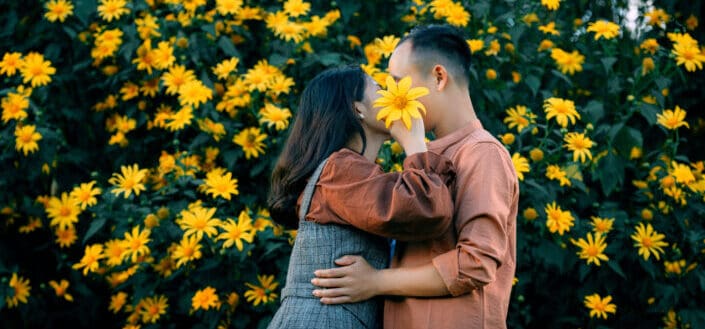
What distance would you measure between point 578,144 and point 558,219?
13.4 inches

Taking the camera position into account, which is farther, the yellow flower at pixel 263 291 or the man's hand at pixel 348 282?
the yellow flower at pixel 263 291

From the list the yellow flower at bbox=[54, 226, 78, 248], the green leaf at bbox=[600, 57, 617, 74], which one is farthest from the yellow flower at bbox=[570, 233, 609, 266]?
the yellow flower at bbox=[54, 226, 78, 248]

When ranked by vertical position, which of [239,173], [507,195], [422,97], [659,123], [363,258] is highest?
[659,123]

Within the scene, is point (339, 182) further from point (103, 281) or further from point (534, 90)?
point (103, 281)

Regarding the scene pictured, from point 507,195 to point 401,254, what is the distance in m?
0.34

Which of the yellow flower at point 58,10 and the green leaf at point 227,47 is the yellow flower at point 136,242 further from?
the yellow flower at point 58,10

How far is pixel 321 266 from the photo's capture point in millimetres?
2061

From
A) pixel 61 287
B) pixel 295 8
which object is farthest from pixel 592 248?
pixel 61 287

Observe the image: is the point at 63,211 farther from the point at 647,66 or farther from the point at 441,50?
the point at 647,66

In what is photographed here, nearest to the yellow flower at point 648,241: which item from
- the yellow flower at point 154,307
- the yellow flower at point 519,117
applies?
the yellow flower at point 519,117

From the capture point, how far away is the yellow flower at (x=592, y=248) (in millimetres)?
3191

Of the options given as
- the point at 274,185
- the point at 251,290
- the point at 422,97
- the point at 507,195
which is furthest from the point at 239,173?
the point at 507,195

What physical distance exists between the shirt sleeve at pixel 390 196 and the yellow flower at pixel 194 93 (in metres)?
1.61

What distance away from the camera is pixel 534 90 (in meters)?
3.46
